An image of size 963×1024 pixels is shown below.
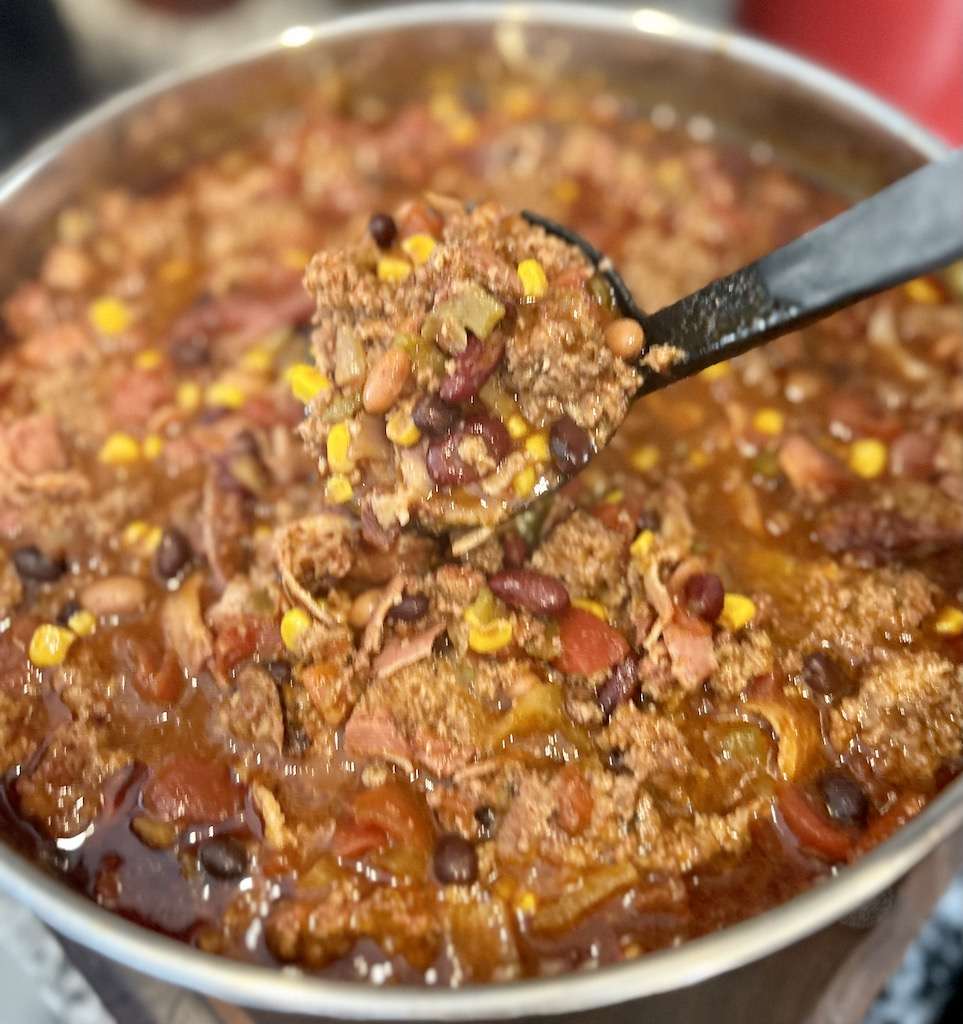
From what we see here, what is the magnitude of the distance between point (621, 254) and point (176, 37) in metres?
2.64

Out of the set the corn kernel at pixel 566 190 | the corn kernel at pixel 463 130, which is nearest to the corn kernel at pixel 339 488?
the corn kernel at pixel 566 190

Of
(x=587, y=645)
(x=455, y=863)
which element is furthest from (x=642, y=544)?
(x=455, y=863)

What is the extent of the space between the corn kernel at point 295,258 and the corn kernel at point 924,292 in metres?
2.23

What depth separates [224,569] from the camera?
2869mm

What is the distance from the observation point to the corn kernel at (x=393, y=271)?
8.51 ft

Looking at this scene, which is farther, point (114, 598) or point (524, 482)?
point (114, 598)

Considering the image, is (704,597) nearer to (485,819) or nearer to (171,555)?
(485,819)

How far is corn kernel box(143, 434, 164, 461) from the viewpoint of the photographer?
10.5 ft

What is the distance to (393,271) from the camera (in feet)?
8.58

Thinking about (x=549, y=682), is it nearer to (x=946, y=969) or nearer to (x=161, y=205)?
(x=946, y=969)

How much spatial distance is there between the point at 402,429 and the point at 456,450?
15 centimetres

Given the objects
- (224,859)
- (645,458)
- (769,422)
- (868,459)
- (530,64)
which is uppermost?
(530,64)

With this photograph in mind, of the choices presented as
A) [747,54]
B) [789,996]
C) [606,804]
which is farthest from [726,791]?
[747,54]

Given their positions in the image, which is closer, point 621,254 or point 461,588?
point 461,588
